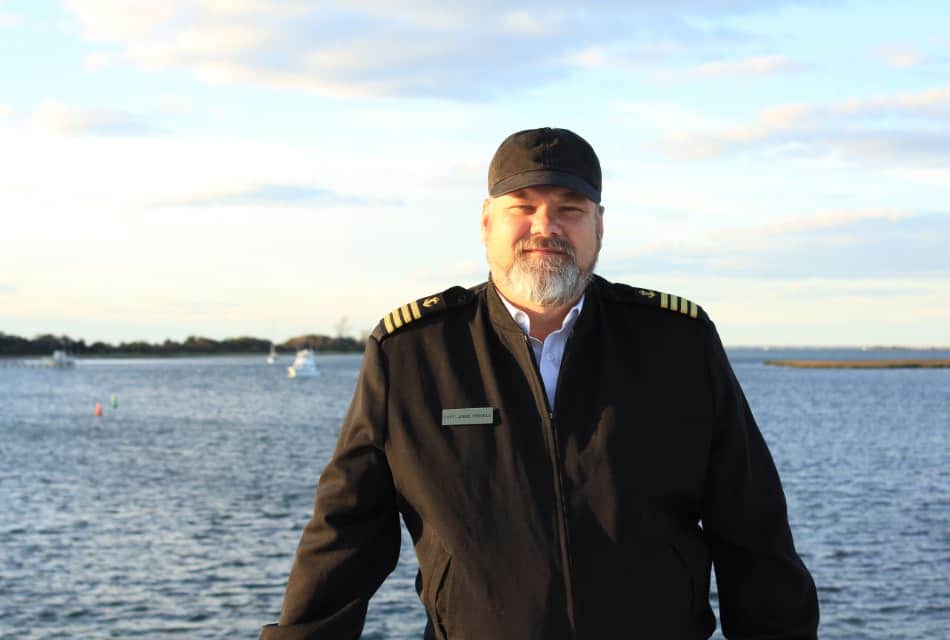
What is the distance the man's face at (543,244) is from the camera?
9.66 feet

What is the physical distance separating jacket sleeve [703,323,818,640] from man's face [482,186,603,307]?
0.42 m

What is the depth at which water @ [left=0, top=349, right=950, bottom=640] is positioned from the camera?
607 inches

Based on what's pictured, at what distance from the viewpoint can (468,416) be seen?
2.95 m

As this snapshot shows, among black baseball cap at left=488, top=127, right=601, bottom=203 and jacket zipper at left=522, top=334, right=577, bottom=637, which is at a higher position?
black baseball cap at left=488, top=127, right=601, bottom=203

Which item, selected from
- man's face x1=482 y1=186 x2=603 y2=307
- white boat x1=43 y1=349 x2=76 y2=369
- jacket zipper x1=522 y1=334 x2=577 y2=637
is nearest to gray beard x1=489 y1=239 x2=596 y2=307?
man's face x1=482 y1=186 x2=603 y2=307

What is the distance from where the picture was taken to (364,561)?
9.93 ft

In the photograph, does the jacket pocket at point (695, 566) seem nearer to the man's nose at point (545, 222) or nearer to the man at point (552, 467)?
the man at point (552, 467)

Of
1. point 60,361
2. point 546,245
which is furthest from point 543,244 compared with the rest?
point 60,361

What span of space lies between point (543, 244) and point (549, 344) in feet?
0.87

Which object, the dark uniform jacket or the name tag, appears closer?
the dark uniform jacket

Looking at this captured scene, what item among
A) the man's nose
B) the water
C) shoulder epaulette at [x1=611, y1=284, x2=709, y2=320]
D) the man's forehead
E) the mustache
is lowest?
the water

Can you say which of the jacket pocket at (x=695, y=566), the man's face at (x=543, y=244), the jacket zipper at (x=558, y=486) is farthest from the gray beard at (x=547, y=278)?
the jacket pocket at (x=695, y=566)

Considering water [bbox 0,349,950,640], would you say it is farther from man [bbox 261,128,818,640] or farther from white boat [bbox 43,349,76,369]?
white boat [bbox 43,349,76,369]

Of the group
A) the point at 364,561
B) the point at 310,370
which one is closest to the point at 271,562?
the point at 364,561
